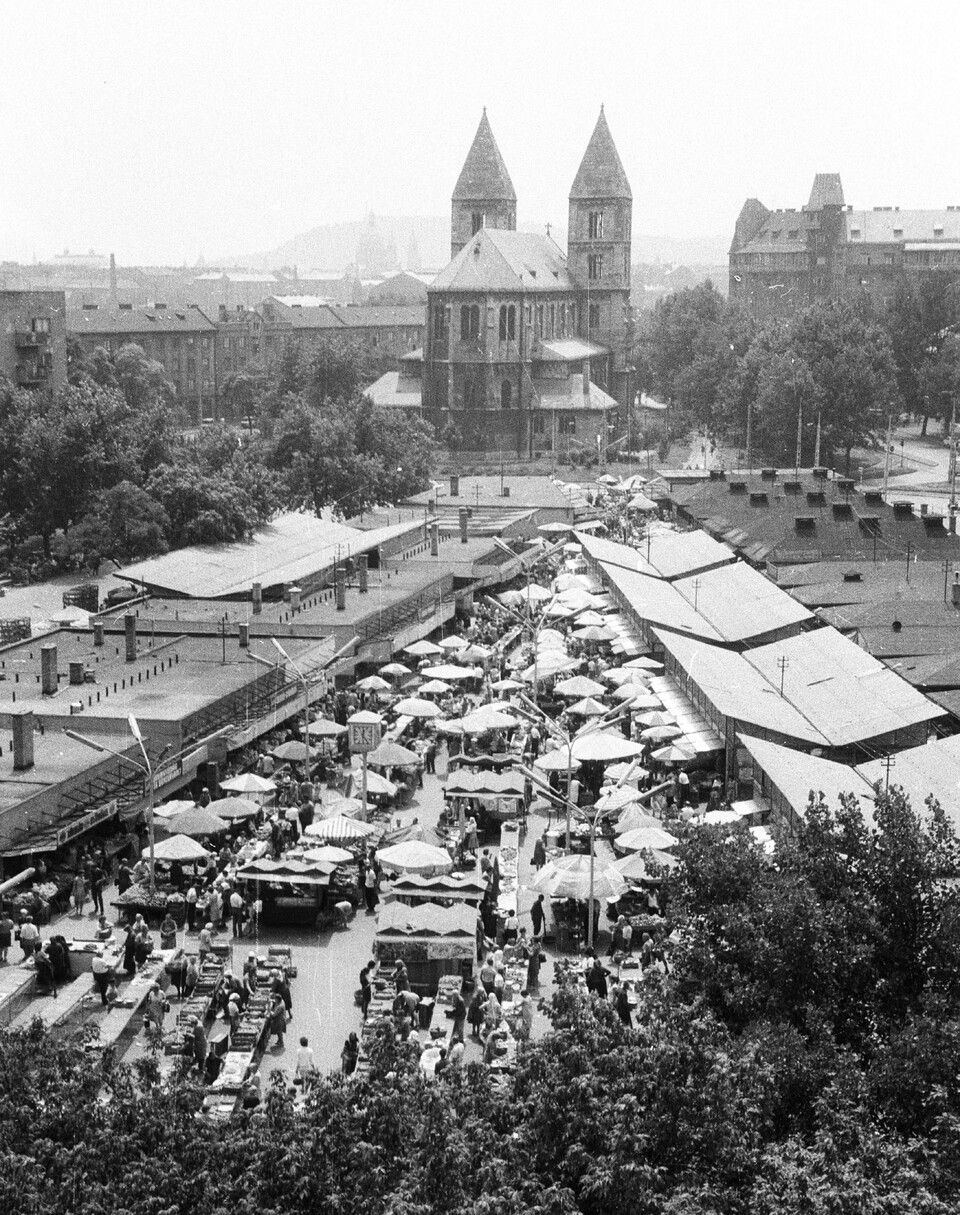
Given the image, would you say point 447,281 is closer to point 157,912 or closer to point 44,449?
point 44,449

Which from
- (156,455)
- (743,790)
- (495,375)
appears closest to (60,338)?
(156,455)

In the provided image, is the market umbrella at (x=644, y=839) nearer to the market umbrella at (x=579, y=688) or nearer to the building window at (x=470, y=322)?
the market umbrella at (x=579, y=688)

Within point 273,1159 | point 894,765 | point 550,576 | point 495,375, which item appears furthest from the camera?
point 495,375

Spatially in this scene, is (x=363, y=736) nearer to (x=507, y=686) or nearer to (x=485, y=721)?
(x=485, y=721)

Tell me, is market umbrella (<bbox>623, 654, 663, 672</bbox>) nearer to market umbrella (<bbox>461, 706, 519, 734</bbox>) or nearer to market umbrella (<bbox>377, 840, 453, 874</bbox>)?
market umbrella (<bbox>461, 706, 519, 734</bbox>)

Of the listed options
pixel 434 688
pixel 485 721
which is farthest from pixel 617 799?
pixel 434 688

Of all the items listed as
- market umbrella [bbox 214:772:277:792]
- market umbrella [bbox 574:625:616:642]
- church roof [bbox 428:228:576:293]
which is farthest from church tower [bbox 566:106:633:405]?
market umbrella [bbox 214:772:277:792]
